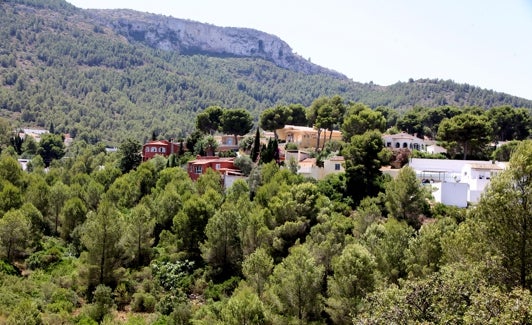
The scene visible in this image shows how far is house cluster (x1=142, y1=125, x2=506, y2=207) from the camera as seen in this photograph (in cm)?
3578

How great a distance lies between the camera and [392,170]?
138 feet

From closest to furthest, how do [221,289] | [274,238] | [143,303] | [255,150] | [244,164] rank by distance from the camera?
1. [143,303]
2. [221,289]
3. [274,238]
4. [244,164]
5. [255,150]

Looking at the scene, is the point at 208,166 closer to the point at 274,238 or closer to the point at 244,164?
the point at 244,164

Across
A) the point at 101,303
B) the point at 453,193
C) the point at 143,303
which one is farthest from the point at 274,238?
the point at 453,193

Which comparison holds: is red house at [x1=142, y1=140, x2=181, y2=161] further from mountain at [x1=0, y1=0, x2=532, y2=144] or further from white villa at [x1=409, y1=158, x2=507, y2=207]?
mountain at [x1=0, y1=0, x2=532, y2=144]

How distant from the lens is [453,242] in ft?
55.5

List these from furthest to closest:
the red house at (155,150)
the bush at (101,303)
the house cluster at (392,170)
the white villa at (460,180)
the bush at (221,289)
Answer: the red house at (155,150), the house cluster at (392,170), the white villa at (460,180), the bush at (221,289), the bush at (101,303)

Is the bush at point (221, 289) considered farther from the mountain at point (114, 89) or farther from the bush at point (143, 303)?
the mountain at point (114, 89)

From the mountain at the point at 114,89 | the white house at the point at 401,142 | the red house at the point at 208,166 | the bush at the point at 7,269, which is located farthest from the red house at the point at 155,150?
the mountain at the point at 114,89

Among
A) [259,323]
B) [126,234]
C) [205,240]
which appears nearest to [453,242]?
[259,323]

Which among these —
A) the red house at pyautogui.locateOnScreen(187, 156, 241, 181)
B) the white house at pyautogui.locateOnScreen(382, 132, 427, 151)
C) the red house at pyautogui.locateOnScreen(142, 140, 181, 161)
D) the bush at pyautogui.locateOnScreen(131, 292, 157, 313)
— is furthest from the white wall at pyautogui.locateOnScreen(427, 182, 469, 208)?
the red house at pyautogui.locateOnScreen(142, 140, 181, 161)

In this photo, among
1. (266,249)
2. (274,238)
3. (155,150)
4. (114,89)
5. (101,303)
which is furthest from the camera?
(114,89)

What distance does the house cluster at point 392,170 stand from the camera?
117ft

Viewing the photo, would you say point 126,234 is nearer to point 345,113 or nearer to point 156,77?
point 345,113
